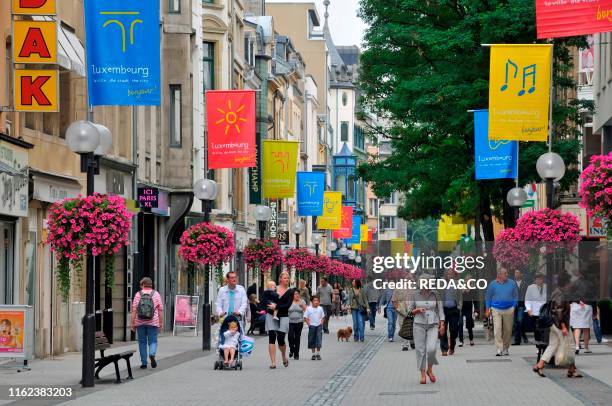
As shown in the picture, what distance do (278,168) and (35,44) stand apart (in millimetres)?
26236

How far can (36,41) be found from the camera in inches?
968

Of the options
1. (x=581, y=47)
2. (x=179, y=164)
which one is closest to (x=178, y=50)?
(x=179, y=164)

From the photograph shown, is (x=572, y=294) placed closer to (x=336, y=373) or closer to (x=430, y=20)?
(x=336, y=373)

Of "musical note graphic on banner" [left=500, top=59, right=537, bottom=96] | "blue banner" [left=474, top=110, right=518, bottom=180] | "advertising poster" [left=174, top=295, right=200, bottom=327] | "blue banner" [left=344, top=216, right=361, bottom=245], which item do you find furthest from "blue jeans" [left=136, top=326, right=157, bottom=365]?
"blue banner" [left=344, top=216, right=361, bottom=245]

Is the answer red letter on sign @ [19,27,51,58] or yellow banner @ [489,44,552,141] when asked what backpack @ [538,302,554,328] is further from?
red letter on sign @ [19,27,51,58]

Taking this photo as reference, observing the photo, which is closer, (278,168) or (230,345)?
(230,345)

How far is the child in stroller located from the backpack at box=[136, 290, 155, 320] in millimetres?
1452

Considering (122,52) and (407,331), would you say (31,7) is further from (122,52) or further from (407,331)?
(407,331)

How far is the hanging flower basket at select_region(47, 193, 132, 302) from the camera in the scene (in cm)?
2173

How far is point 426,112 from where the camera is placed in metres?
43.9

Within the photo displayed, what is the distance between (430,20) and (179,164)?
351 inches

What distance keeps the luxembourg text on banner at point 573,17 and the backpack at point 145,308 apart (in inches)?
313

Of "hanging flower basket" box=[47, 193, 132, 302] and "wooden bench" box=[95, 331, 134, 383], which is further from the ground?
"hanging flower basket" box=[47, 193, 132, 302]

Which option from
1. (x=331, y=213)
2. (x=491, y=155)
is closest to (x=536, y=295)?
(x=491, y=155)
